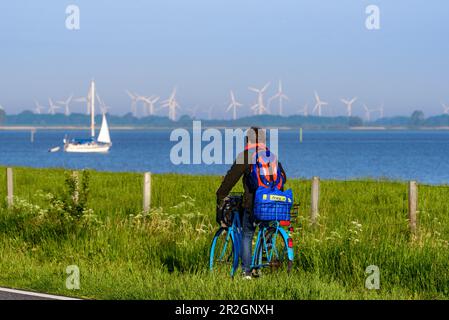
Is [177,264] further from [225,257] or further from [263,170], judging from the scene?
[263,170]

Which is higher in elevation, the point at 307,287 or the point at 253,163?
the point at 253,163

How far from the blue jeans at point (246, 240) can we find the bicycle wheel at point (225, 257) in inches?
7.4

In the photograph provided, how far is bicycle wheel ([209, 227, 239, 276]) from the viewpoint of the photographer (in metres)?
11.2

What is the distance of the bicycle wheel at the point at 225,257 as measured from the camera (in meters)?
11.2

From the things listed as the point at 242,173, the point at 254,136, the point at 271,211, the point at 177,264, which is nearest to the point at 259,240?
the point at 271,211

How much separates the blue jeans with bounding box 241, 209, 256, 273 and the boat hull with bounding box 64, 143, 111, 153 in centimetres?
15021

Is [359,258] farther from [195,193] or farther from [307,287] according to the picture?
[195,193]

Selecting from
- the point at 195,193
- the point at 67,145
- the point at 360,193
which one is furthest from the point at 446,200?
the point at 67,145

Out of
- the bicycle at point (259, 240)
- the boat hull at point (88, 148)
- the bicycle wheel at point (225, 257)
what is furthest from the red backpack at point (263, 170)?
the boat hull at point (88, 148)

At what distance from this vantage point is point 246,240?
36.1 ft

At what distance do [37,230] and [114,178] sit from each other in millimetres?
23848

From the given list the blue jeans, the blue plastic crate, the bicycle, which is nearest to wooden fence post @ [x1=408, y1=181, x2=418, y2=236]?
the bicycle

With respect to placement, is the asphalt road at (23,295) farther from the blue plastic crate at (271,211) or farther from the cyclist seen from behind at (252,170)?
the blue plastic crate at (271,211)

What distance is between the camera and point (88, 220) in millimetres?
15648
